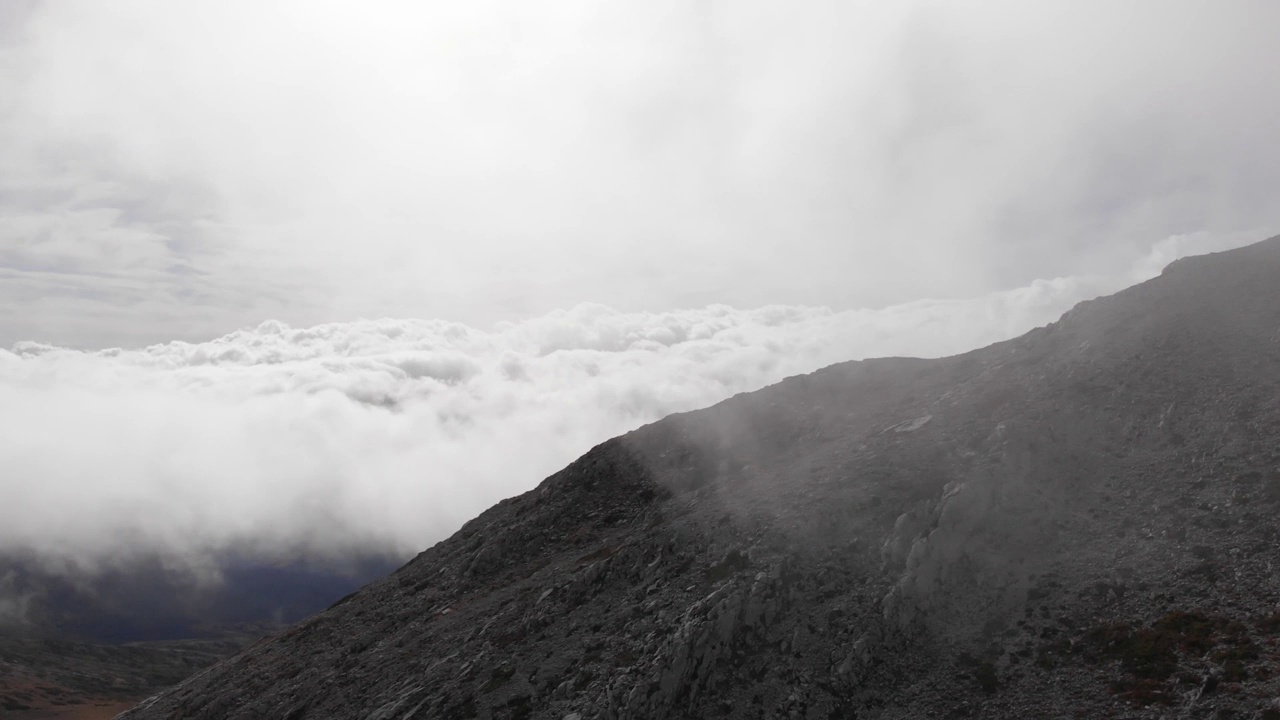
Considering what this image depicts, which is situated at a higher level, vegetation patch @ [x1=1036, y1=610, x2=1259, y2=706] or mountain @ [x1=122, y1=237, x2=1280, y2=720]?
mountain @ [x1=122, y1=237, x2=1280, y2=720]

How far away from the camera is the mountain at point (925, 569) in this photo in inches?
1693

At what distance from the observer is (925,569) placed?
169 feet

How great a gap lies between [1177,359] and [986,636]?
120 feet

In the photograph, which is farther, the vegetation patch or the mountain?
the mountain

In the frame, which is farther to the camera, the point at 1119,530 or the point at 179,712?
the point at 179,712

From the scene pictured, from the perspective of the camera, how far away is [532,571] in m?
75.1

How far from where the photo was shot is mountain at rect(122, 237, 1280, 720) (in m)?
43.0

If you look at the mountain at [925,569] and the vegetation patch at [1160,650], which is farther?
the mountain at [925,569]

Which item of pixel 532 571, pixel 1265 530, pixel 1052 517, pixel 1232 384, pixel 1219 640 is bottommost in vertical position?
pixel 1219 640

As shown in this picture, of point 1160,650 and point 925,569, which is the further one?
point 925,569

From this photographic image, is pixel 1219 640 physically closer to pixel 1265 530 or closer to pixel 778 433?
pixel 1265 530

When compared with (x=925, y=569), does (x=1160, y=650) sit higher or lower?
lower

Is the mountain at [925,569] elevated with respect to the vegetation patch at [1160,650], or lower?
elevated

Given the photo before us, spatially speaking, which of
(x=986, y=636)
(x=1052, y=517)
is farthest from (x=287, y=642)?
(x=1052, y=517)
